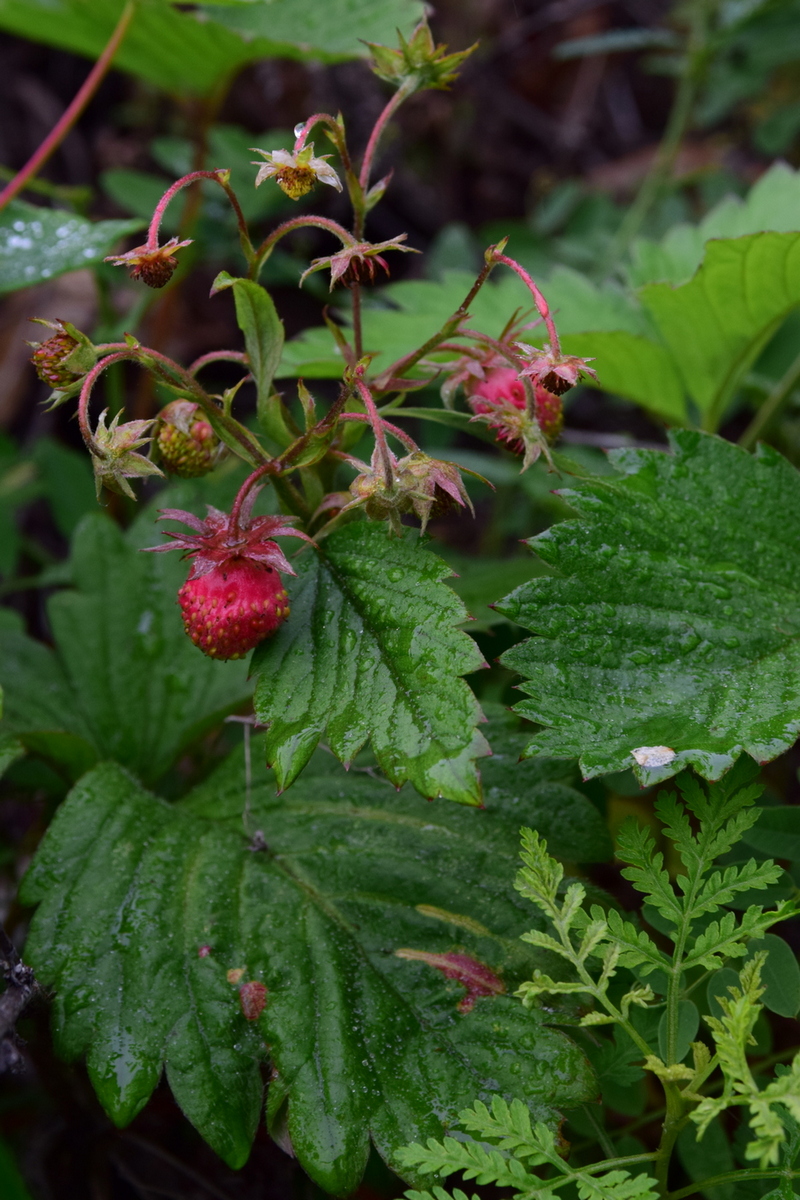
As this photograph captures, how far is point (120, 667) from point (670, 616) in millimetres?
940

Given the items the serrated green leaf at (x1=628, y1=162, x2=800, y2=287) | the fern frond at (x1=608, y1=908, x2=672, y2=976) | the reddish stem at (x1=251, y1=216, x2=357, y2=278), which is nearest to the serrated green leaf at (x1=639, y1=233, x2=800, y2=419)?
the serrated green leaf at (x1=628, y1=162, x2=800, y2=287)

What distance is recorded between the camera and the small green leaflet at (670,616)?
115 centimetres

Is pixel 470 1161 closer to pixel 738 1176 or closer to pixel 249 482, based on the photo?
pixel 738 1176

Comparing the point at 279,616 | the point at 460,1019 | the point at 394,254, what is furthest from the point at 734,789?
the point at 394,254

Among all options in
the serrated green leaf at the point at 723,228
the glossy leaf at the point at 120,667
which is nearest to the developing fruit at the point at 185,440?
the glossy leaf at the point at 120,667

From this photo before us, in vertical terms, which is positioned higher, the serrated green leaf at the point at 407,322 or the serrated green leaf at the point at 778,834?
the serrated green leaf at the point at 407,322

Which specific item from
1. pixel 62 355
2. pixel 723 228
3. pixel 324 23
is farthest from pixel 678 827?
pixel 324 23

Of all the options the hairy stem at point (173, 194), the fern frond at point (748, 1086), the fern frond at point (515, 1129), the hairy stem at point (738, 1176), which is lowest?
the hairy stem at point (738, 1176)

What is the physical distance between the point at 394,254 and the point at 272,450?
2077mm

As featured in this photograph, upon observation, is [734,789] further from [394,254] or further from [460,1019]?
[394,254]

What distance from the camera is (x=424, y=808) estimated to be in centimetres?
135

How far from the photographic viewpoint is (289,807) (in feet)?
4.58

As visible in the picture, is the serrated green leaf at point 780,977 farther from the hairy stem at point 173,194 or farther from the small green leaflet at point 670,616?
the hairy stem at point 173,194

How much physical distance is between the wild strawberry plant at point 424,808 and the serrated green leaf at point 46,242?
1.78 feet
